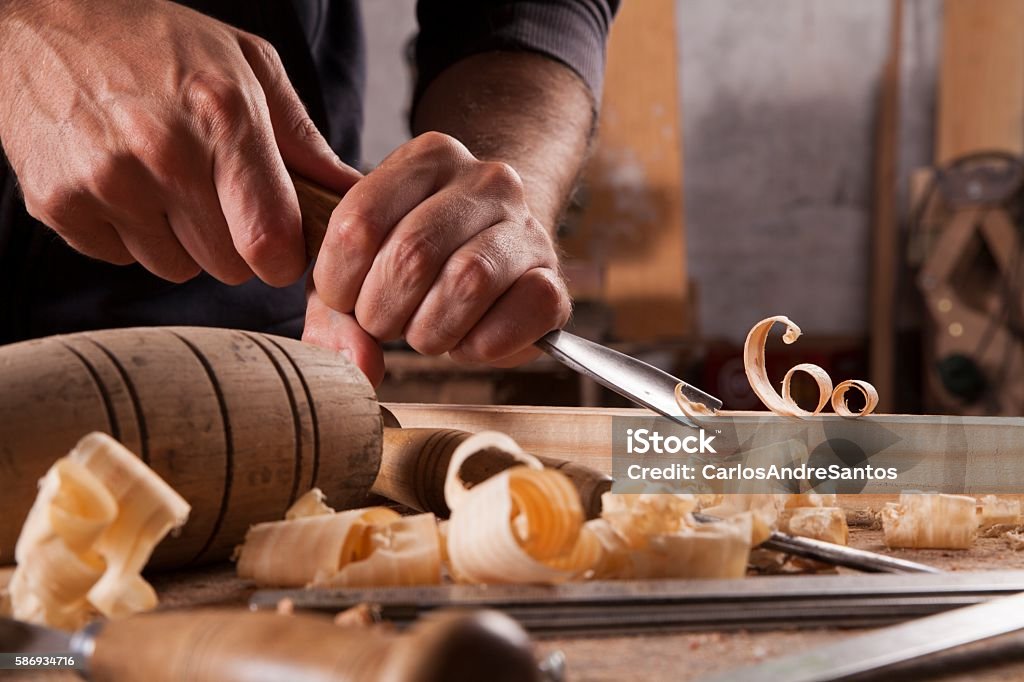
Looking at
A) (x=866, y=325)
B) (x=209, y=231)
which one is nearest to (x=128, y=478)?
(x=209, y=231)

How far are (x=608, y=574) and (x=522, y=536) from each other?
0.07 metres

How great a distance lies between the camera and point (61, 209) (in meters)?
1.00

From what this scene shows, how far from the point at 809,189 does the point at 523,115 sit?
2722 mm

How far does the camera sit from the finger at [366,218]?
916 millimetres

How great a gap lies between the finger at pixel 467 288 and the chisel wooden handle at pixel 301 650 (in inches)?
21.8

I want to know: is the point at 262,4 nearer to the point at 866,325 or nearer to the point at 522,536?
the point at 522,536

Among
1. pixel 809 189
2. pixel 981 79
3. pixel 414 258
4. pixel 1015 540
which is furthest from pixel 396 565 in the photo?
pixel 809 189

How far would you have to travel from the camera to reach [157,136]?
0.93m

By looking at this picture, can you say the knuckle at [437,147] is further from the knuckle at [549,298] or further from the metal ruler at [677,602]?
the metal ruler at [677,602]

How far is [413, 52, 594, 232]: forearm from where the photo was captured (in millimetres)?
1512

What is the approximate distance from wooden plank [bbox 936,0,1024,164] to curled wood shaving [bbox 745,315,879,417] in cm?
302

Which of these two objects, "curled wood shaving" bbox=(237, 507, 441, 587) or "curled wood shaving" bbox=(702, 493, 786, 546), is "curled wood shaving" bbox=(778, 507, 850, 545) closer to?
"curled wood shaving" bbox=(702, 493, 786, 546)

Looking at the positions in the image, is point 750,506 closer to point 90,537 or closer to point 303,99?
point 90,537

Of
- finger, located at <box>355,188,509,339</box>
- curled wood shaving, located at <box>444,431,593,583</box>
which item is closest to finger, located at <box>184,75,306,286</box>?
finger, located at <box>355,188,509,339</box>
